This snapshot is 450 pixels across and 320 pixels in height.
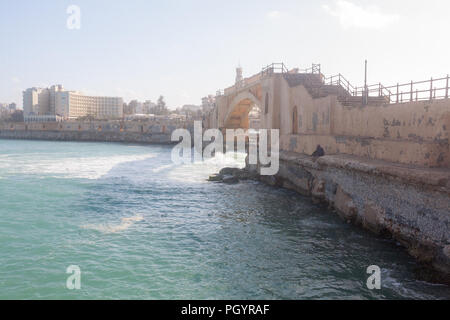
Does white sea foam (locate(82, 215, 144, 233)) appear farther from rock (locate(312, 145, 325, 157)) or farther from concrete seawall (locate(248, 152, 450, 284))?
rock (locate(312, 145, 325, 157))

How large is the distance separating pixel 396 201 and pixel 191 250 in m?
5.87

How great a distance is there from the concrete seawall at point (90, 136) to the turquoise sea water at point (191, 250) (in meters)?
51.7

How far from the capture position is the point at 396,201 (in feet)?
36.1

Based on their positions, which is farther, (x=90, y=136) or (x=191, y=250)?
(x=90, y=136)

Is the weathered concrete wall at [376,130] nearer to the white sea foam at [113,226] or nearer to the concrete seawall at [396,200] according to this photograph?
the concrete seawall at [396,200]

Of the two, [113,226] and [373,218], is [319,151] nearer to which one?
[373,218]

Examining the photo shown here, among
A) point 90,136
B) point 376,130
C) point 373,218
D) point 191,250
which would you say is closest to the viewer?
point 191,250

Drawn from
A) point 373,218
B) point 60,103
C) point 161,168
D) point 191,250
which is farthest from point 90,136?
point 60,103

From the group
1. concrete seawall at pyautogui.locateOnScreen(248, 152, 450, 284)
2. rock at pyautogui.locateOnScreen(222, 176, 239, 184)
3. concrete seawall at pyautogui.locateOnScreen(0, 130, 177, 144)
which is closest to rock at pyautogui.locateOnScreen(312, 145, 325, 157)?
concrete seawall at pyautogui.locateOnScreen(248, 152, 450, 284)

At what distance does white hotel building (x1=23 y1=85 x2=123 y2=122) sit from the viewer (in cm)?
15412

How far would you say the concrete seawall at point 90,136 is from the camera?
70.9 meters

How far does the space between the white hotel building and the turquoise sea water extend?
459 ft

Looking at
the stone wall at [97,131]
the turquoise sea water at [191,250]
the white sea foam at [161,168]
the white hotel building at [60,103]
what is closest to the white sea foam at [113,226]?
the turquoise sea water at [191,250]
